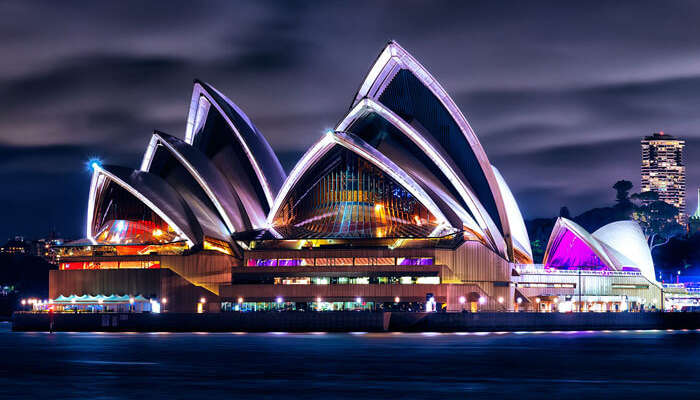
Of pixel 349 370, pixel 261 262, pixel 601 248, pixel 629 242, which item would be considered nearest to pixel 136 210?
pixel 261 262

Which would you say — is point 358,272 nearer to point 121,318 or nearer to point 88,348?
point 121,318

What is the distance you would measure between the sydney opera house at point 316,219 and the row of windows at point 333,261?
14 centimetres

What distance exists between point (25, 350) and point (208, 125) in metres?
43.5

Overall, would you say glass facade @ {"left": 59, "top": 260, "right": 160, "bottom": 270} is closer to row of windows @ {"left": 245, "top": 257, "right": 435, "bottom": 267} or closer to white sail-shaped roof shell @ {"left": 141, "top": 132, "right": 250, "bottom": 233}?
white sail-shaped roof shell @ {"left": 141, "top": 132, "right": 250, "bottom": 233}

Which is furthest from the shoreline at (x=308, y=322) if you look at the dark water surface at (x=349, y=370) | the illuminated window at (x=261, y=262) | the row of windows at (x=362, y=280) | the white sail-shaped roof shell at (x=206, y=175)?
the dark water surface at (x=349, y=370)

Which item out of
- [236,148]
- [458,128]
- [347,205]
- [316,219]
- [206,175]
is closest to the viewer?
[458,128]

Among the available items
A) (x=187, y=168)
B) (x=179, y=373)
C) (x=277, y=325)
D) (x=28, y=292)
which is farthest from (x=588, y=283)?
(x=28, y=292)

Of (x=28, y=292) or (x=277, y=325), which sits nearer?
(x=277, y=325)

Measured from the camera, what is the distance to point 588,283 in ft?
320

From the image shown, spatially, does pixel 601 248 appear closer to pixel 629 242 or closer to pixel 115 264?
pixel 629 242

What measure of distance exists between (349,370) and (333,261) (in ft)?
153

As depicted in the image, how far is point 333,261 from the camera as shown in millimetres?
86000

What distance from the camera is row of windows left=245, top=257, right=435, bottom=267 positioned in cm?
8488

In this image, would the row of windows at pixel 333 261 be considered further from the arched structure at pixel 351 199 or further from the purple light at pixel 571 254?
the purple light at pixel 571 254
